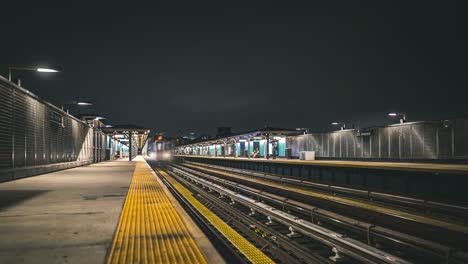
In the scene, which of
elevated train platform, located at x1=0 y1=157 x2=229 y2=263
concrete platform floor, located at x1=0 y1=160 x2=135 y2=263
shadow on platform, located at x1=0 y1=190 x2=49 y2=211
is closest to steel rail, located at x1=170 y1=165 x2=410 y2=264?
elevated train platform, located at x1=0 y1=157 x2=229 y2=263

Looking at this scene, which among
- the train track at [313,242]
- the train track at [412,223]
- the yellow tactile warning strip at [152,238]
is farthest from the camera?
the train track at [412,223]

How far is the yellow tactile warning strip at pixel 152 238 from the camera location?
4.72 metres

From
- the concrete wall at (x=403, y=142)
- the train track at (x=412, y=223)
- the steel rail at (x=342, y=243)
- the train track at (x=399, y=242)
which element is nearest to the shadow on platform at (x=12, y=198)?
the steel rail at (x=342, y=243)

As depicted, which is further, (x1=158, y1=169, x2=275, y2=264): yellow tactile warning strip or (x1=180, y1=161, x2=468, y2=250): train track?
(x1=180, y1=161, x2=468, y2=250): train track

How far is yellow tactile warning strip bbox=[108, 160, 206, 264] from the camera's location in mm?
4719

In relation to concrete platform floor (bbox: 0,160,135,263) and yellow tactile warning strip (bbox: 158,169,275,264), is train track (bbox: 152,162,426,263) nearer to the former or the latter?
yellow tactile warning strip (bbox: 158,169,275,264)

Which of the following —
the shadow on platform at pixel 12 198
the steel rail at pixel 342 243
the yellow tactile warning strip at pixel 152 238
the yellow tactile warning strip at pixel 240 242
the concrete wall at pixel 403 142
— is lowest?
the yellow tactile warning strip at pixel 240 242

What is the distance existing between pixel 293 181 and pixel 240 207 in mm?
5818

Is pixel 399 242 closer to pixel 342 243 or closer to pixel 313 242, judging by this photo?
pixel 342 243

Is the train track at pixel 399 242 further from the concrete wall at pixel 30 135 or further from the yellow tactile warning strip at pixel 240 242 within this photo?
the concrete wall at pixel 30 135

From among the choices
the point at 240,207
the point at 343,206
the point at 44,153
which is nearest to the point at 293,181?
the point at 240,207

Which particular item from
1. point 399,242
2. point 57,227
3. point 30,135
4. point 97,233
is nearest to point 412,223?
point 399,242

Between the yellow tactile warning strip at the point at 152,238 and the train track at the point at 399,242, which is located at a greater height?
the yellow tactile warning strip at the point at 152,238

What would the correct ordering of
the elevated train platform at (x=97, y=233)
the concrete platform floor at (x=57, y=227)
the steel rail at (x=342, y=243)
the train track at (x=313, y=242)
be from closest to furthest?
the concrete platform floor at (x=57, y=227) < the elevated train platform at (x=97, y=233) < the steel rail at (x=342, y=243) < the train track at (x=313, y=242)
